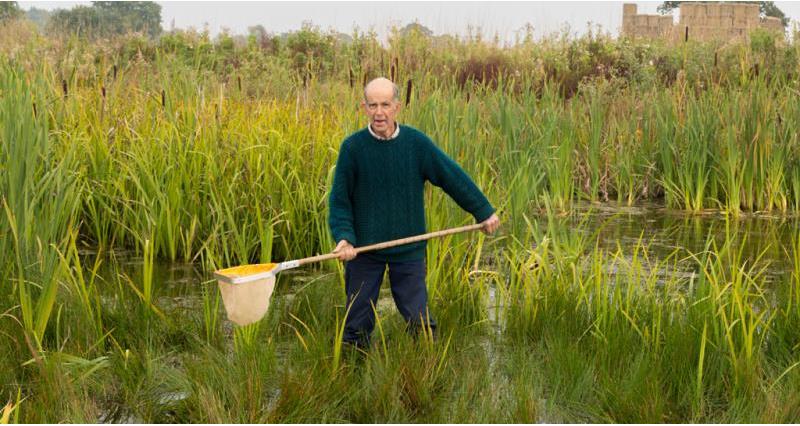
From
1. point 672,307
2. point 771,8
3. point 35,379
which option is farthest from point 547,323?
point 771,8

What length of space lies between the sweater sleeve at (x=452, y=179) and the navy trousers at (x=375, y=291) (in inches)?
12.3

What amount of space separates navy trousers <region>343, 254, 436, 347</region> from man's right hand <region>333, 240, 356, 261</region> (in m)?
0.23

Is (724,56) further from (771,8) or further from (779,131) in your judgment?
(771,8)

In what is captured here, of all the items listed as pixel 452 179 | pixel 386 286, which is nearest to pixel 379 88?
pixel 452 179

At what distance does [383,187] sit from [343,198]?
17 cm

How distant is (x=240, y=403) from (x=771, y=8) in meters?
44.8

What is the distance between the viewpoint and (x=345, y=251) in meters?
3.35

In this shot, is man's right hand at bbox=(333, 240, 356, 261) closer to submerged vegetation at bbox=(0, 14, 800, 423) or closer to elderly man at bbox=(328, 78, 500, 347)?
elderly man at bbox=(328, 78, 500, 347)

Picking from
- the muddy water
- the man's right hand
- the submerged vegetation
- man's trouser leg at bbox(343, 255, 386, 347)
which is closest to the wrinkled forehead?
the man's right hand

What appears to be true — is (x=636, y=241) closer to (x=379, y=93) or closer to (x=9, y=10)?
(x=379, y=93)

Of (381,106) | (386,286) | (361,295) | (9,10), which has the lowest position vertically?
(386,286)

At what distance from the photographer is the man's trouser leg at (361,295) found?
3.63m

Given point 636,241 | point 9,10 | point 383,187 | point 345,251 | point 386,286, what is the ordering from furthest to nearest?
point 9,10 < point 636,241 < point 386,286 < point 383,187 < point 345,251

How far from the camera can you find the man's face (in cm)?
338
